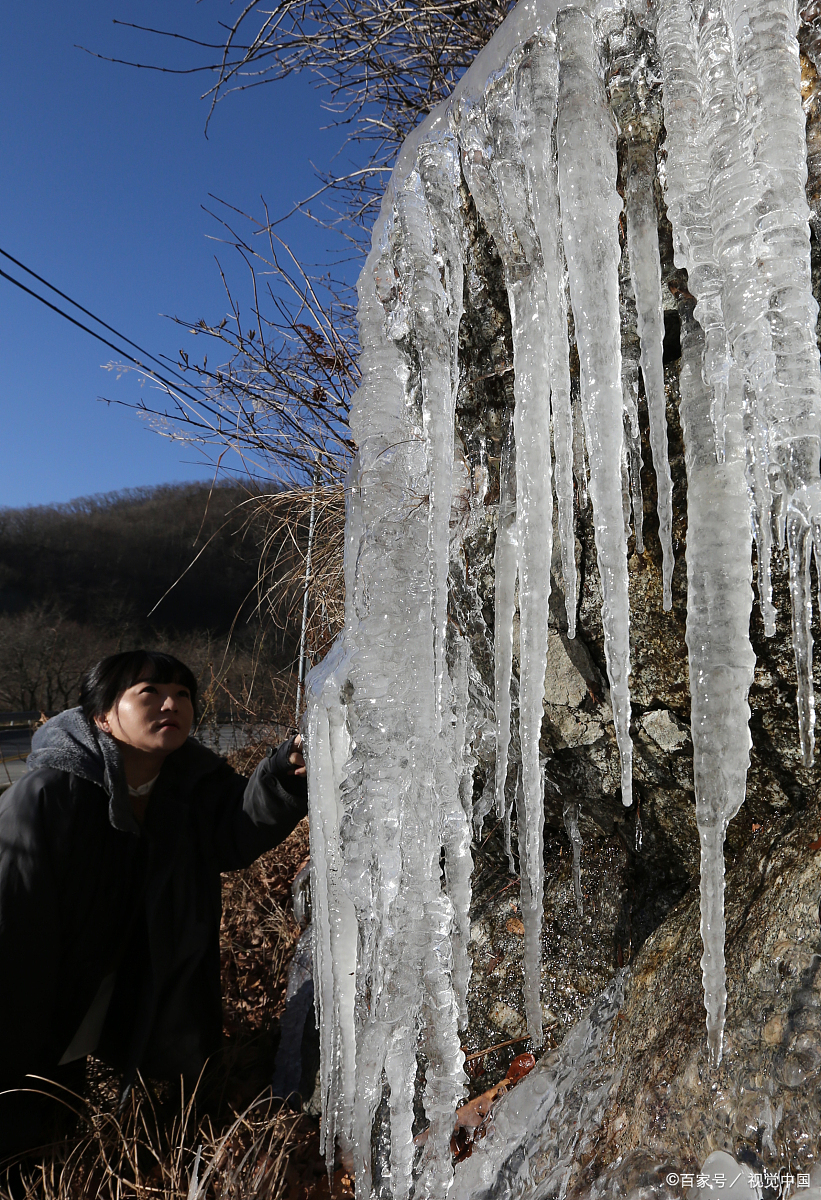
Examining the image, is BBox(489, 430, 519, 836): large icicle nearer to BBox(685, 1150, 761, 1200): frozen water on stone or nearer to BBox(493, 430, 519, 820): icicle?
BBox(493, 430, 519, 820): icicle

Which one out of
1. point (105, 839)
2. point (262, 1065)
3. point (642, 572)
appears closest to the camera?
point (642, 572)

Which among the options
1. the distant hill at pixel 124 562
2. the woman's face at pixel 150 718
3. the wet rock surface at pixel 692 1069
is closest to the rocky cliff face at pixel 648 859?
the wet rock surface at pixel 692 1069

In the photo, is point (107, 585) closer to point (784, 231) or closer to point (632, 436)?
point (632, 436)


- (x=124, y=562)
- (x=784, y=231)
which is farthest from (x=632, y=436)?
(x=124, y=562)

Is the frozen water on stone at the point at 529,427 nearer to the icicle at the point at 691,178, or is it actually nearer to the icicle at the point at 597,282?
the icicle at the point at 597,282

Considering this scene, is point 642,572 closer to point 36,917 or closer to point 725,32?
point 725,32

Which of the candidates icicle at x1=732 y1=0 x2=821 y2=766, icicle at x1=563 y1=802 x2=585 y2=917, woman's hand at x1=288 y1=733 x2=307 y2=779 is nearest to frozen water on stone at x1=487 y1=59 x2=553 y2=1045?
icicle at x1=732 y1=0 x2=821 y2=766

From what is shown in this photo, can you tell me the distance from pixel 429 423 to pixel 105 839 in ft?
6.31

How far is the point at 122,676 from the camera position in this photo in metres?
2.47

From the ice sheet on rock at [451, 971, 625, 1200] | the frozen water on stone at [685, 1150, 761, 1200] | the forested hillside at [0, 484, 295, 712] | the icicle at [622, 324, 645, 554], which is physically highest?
the forested hillside at [0, 484, 295, 712]

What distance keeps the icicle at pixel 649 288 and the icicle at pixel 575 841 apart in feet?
3.82

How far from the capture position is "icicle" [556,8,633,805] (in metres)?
1.07

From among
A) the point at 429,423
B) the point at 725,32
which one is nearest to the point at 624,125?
the point at 725,32

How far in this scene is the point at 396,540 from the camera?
159 cm
